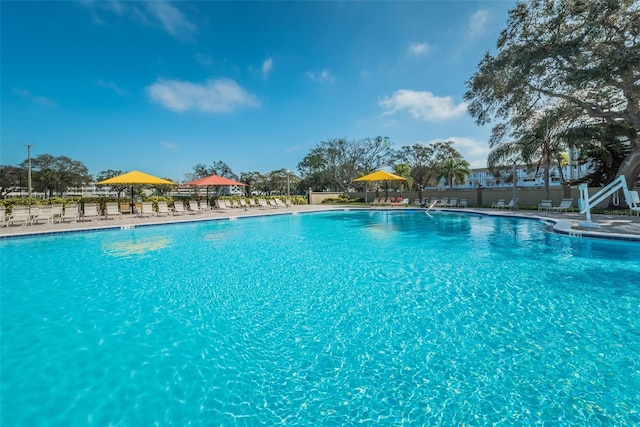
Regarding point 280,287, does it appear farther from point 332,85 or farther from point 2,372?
point 332,85

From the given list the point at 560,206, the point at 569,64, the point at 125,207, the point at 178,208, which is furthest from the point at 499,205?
the point at 125,207

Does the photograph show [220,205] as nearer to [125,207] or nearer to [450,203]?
[125,207]

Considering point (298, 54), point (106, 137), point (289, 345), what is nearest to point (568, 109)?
point (298, 54)

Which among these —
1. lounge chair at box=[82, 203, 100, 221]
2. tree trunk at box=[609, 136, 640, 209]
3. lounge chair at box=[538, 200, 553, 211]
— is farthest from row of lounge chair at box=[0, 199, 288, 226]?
tree trunk at box=[609, 136, 640, 209]

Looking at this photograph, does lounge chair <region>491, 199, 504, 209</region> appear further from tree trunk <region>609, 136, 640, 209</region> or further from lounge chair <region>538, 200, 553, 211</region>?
tree trunk <region>609, 136, 640, 209</region>

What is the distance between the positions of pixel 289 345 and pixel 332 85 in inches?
730

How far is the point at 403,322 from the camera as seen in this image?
12.6 feet

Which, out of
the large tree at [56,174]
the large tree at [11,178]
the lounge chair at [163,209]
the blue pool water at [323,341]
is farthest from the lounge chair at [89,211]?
the large tree at [11,178]

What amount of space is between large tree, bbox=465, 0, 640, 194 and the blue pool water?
366 inches

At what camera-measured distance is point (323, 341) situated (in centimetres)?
340

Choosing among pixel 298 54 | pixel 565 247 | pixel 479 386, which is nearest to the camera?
pixel 479 386

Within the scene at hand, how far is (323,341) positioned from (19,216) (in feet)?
49.3

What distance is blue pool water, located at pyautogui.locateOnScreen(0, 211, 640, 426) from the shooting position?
2.31 m

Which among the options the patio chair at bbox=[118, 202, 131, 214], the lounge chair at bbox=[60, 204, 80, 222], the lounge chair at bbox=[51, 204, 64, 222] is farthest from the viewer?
the patio chair at bbox=[118, 202, 131, 214]
